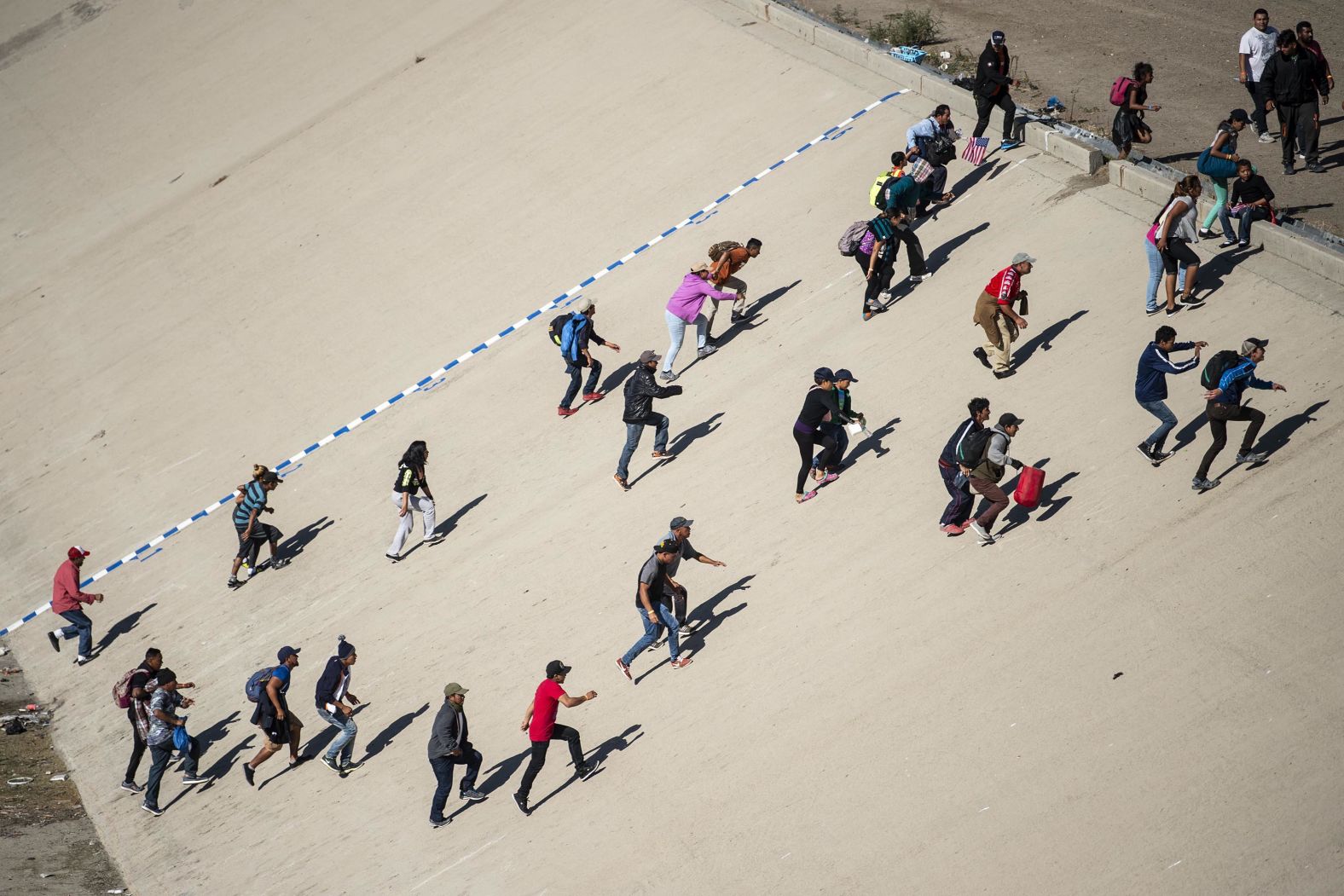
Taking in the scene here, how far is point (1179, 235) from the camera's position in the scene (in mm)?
12711

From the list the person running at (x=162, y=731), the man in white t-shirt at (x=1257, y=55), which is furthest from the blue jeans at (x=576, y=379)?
the man in white t-shirt at (x=1257, y=55)

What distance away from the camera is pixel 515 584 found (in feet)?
43.4

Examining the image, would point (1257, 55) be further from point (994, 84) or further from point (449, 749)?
point (449, 749)

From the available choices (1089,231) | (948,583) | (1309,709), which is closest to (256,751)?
(948,583)

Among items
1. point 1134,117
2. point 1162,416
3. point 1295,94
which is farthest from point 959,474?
point 1295,94

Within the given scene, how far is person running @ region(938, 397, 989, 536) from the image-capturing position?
1092 cm

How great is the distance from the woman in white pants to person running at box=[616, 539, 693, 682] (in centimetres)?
364

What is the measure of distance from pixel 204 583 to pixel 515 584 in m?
4.33

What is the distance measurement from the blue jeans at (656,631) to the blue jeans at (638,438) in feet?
8.64

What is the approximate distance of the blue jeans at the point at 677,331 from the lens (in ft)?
48.9

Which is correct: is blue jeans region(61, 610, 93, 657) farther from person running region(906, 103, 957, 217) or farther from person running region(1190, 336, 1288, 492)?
person running region(1190, 336, 1288, 492)

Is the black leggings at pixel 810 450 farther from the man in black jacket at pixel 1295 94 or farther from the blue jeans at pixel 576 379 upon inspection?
the man in black jacket at pixel 1295 94

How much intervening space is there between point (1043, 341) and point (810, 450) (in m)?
3.03

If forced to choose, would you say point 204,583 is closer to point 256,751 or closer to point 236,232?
point 256,751
